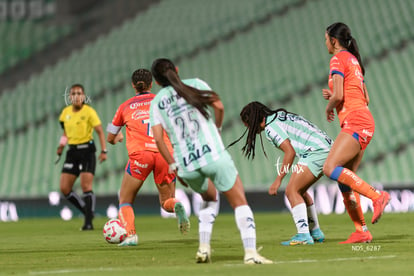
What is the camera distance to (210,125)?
7.53 metres

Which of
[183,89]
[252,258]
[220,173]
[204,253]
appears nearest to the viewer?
[252,258]

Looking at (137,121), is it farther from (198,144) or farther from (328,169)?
(198,144)

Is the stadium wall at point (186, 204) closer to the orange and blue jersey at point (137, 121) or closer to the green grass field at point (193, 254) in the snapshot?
the green grass field at point (193, 254)

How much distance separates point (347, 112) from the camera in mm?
9281

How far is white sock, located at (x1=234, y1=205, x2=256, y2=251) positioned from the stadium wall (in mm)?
11149

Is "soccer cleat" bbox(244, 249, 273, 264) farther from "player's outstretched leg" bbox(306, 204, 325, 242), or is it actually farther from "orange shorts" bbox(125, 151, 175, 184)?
"orange shorts" bbox(125, 151, 175, 184)

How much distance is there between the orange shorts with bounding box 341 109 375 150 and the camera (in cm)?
913

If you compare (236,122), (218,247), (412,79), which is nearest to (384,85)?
Result: (412,79)

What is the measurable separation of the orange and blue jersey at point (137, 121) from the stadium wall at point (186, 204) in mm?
8428

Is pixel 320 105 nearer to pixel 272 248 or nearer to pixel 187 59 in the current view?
pixel 187 59

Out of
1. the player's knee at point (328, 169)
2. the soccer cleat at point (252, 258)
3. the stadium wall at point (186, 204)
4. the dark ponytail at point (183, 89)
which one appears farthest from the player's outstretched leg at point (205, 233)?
the stadium wall at point (186, 204)

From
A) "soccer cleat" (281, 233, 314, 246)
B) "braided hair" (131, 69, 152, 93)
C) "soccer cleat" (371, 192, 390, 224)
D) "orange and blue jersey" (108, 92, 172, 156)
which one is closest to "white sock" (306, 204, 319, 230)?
"soccer cleat" (281, 233, 314, 246)

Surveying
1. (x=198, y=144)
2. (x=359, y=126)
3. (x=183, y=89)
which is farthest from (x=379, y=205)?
(x=183, y=89)

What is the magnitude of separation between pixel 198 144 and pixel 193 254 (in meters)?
1.83
